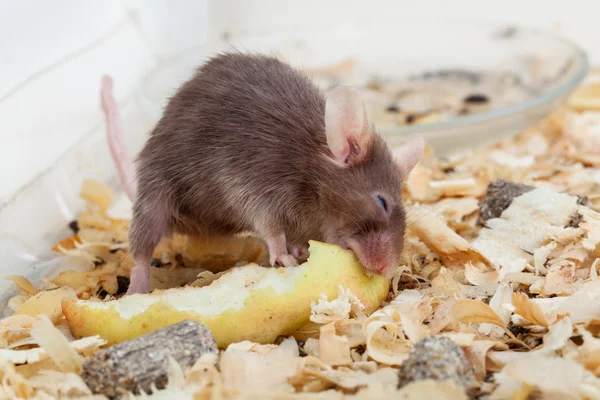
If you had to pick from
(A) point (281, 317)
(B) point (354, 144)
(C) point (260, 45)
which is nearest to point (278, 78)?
(B) point (354, 144)

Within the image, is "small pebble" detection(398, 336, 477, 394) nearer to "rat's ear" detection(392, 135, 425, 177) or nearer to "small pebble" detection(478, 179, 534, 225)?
"rat's ear" detection(392, 135, 425, 177)

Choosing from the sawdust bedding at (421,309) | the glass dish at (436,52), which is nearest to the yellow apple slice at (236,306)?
the sawdust bedding at (421,309)

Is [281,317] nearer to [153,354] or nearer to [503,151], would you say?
[153,354]

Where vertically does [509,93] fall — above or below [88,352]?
below

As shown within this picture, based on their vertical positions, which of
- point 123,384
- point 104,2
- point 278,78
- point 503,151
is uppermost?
point 104,2

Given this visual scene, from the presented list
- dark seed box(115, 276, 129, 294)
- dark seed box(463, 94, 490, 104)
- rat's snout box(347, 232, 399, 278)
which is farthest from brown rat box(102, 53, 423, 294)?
dark seed box(463, 94, 490, 104)
